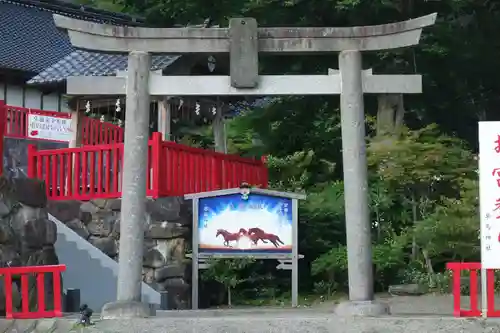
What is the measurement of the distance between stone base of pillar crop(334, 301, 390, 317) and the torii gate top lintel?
2984 millimetres

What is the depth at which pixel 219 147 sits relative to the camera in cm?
1780

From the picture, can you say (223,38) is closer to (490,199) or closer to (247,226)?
(490,199)

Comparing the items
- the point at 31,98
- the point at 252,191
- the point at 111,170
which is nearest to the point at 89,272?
the point at 111,170

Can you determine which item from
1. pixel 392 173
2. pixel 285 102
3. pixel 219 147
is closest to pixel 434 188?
pixel 392 173

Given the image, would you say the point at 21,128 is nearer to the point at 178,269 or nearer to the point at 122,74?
the point at 178,269

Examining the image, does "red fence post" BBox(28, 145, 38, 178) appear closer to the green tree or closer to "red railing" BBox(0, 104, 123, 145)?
"red railing" BBox(0, 104, 123, 145)

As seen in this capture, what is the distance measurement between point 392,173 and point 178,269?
3955mm

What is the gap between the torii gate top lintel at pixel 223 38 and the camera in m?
9.12

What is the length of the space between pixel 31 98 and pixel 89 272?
11569 millimetres

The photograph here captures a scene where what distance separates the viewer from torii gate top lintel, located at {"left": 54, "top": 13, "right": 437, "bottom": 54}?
9.12 meters

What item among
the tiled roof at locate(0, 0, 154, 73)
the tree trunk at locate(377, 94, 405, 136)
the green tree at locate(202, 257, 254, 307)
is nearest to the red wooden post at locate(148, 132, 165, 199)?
the green tree at locate(202, 257, 254, 307)

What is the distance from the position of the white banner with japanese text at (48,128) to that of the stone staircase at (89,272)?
510 cm

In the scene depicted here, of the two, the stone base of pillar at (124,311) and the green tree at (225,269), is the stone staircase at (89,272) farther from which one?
the stone base of pillar at (124,311)

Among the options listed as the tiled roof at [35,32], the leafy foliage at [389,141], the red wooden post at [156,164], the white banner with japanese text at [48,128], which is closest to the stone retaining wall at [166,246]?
the red wooden post at [156,164]
